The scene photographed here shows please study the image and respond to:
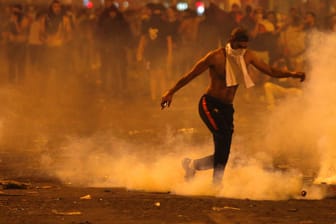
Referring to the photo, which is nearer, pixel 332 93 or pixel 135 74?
pixel 332 93

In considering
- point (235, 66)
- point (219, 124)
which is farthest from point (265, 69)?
point (219, 124)

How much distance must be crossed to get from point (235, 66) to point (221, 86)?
23 centimetres

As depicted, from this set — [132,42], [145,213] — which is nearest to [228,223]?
[145,213]

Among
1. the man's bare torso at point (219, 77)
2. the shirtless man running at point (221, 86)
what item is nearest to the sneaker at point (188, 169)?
the shirtless man running at point (221, 86)

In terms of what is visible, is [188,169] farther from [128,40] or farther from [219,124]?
[128,40]

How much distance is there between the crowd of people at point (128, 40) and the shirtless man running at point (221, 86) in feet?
31.4

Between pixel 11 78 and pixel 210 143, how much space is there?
7.94m

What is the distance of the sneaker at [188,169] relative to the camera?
8539mm

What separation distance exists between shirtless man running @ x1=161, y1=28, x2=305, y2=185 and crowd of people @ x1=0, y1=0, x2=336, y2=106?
31.4 ft

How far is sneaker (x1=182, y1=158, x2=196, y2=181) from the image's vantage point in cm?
854

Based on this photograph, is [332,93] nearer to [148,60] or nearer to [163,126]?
[163,126]

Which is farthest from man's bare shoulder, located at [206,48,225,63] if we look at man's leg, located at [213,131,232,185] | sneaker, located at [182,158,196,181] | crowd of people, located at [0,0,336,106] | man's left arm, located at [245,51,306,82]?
crowd of people, located at [0,0,336,106]

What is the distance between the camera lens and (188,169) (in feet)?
28.1

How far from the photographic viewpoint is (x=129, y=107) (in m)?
16.4
